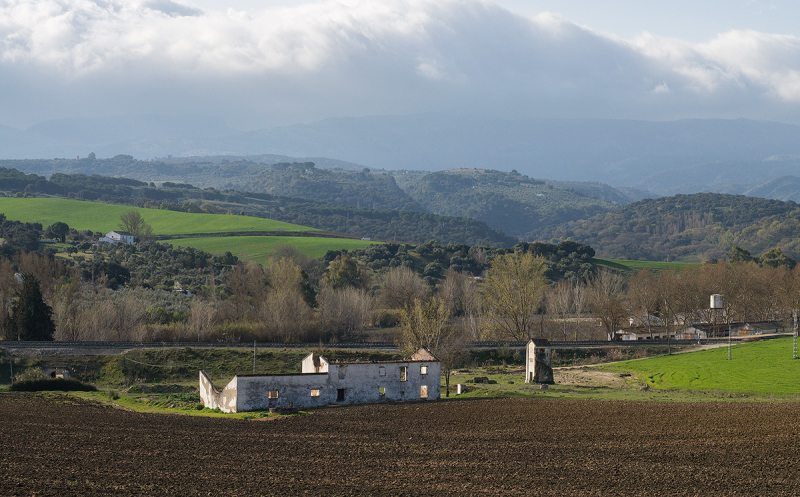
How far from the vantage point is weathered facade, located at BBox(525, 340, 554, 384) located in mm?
55438

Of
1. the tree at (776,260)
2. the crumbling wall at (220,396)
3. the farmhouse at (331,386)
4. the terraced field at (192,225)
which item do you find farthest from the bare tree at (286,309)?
the tree at (776,260)

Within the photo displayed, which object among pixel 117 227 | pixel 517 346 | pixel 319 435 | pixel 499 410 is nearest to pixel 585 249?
pixel 517 346

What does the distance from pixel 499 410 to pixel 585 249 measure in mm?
109980

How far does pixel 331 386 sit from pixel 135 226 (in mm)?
117759

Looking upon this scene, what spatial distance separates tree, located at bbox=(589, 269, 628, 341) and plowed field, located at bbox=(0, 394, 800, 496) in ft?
144

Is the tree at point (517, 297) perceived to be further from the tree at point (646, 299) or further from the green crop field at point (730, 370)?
the green crop field at point (730, 370)

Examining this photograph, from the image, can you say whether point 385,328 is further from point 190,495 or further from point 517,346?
point 190,495

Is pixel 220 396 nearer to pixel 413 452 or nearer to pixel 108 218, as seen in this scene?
pixel 413 452

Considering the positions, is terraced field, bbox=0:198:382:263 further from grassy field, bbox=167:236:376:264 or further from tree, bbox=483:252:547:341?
tree, bbox=483:252:547:341

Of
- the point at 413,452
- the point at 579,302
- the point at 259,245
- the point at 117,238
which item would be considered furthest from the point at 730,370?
the point at 117,238

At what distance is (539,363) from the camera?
55.4 metres

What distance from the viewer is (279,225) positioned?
18600 centimetres

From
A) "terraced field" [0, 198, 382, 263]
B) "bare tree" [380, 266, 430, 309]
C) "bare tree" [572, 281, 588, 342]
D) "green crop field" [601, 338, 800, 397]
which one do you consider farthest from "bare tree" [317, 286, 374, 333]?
"terraced field" [0, 198, 382, 263]

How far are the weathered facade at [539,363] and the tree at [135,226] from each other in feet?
359
